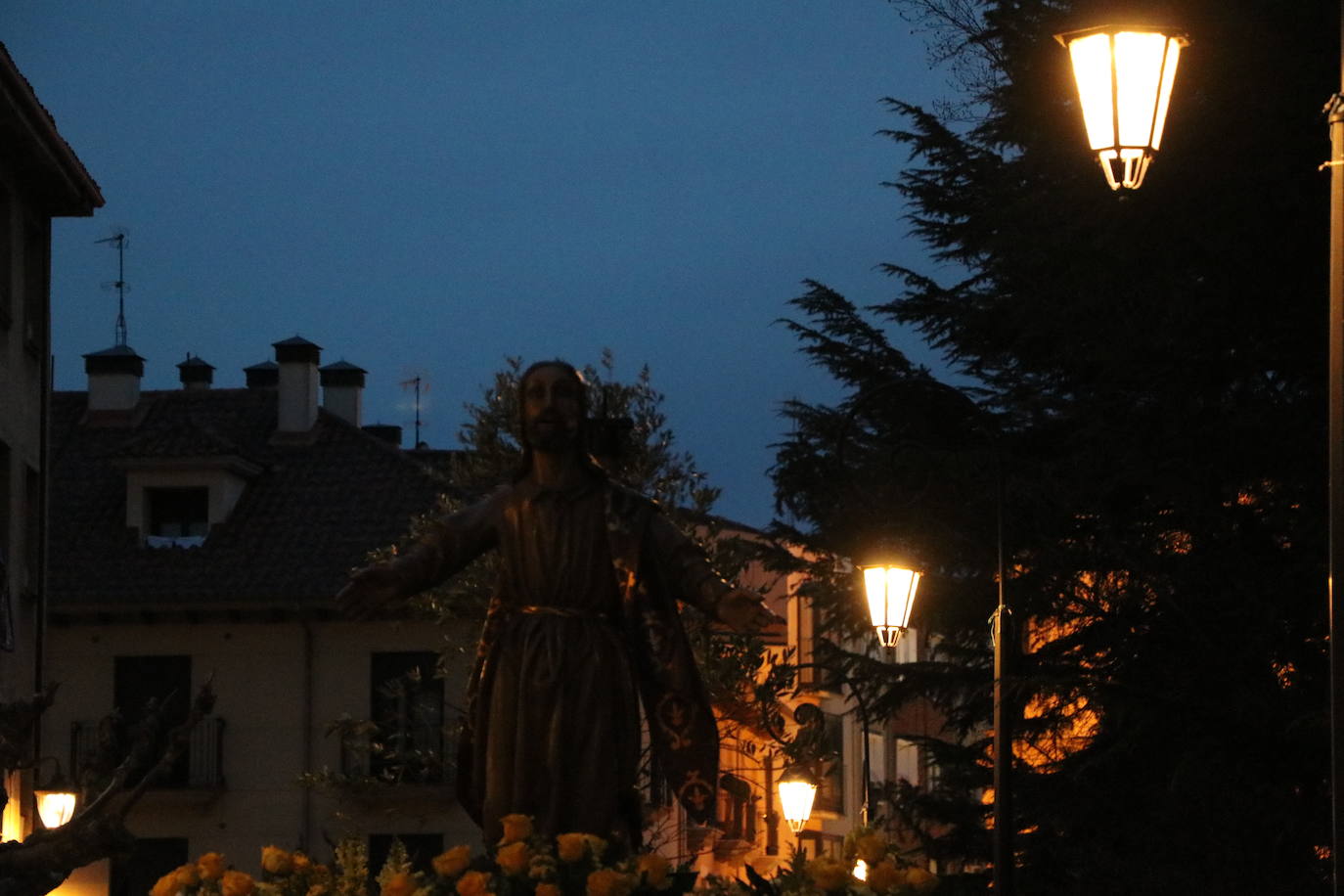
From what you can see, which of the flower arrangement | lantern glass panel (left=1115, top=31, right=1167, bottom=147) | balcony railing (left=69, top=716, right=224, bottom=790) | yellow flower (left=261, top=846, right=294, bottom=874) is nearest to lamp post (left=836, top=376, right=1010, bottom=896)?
lantern glass panel (left=1115, top=31, right=1167, bottom=147)

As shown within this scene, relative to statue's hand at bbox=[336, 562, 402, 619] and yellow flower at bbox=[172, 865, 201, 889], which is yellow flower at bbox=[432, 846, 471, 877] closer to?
yellow flower at bbox=[172, 865, 201, 889]

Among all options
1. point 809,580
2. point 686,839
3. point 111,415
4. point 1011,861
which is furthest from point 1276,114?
point 111,415

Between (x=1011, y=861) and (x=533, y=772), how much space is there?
7.47 m

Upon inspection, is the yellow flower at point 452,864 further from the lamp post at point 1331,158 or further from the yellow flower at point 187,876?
the lamp post at point 1331,158

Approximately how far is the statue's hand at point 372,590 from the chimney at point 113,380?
32915mm

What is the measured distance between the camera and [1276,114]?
1470 cm

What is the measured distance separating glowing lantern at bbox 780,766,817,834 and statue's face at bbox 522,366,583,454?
14848 mm

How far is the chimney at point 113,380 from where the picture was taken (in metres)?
40.0

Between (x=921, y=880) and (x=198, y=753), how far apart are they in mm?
28459

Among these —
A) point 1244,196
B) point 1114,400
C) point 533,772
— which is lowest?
point 533,772

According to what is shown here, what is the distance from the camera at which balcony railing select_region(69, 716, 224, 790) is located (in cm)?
3397

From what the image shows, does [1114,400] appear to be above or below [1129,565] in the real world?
above

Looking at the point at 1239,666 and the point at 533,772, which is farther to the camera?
the point at 1239,666

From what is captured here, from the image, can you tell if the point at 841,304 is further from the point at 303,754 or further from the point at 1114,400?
the point at 303,754
